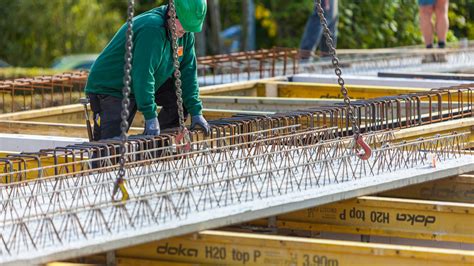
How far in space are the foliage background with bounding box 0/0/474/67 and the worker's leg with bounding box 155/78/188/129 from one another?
52.1 ft

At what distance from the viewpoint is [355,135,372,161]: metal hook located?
398 inches

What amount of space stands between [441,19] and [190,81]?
8.35 meters

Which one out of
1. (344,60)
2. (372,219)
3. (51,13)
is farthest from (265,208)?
(51,13)

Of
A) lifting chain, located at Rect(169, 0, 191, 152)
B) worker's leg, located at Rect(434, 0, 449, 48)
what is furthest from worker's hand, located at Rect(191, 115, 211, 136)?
worker's leg, located at Rect(434, 0, 449, 48)

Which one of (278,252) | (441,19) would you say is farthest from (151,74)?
(441,19)

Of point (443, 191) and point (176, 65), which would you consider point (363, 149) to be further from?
point (176, 65)

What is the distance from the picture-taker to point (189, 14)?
10.1m

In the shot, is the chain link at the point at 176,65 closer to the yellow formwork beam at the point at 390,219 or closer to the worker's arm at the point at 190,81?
the worker's arm at the point at 190,81

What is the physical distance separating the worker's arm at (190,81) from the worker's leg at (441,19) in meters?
8.09

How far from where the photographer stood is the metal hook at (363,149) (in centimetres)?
1012

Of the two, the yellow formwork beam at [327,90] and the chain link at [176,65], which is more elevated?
the chain link at [176,65]

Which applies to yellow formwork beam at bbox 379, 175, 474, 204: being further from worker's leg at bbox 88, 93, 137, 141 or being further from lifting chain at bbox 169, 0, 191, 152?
worker's leg at bbox 88, 93, 137, 141

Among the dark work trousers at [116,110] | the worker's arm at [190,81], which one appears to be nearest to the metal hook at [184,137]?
the worker's arm at [190,81]

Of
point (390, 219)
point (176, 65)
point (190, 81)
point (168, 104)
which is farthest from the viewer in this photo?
point (168, 104)
